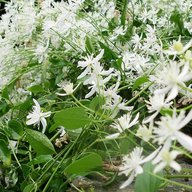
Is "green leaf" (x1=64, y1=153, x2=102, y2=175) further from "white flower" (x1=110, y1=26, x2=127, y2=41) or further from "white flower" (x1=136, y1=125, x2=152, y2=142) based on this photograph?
"white flower" (x1=110, y1=26, x2=127, y2=41)

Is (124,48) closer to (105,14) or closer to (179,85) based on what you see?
(105,14)

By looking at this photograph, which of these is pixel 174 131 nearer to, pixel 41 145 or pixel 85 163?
pixel 85 163

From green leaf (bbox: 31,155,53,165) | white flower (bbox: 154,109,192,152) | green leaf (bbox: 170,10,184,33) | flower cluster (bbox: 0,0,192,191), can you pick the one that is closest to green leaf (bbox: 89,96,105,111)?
flower cluster (bbox: 0,0,192,191)

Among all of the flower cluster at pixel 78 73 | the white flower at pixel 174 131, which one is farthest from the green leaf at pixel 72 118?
the white flower at pixel 174 131

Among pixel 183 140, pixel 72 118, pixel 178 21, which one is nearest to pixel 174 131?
pixel 183 140

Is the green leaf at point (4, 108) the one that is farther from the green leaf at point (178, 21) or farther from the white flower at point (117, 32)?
the green leaf at point (178, 21)
